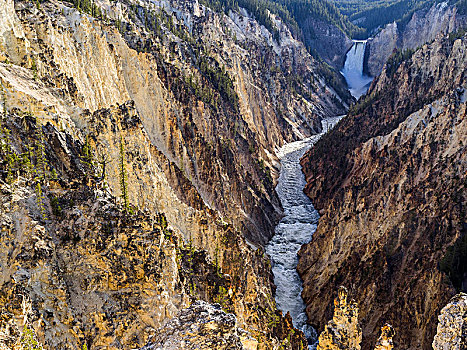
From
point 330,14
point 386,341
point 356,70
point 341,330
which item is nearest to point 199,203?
point 341,330

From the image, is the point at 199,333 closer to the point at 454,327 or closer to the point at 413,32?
the point at 454,327

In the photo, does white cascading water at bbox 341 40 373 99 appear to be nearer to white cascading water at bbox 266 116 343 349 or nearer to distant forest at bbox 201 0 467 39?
distant forest at bbox 201 0 467 39

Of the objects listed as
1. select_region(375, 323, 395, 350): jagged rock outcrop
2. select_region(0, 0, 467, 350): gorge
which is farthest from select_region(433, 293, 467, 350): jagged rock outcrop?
select_region(375, 323, 395, 350): jagged rock outcrop

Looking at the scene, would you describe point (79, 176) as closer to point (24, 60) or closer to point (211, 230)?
point (24, 60)

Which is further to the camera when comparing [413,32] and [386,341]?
[413,32]

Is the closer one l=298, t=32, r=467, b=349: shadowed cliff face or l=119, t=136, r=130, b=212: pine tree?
l=119, t=136, r=130, b=212: pine tree

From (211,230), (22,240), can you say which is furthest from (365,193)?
(22,240)
